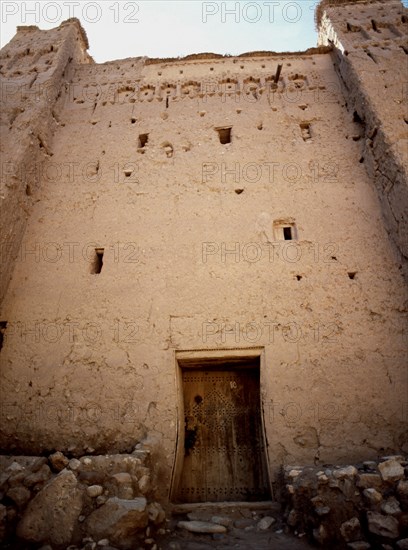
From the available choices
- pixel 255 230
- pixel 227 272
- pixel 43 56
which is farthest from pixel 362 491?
pixel 43 56

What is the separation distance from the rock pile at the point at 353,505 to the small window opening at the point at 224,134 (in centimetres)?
561

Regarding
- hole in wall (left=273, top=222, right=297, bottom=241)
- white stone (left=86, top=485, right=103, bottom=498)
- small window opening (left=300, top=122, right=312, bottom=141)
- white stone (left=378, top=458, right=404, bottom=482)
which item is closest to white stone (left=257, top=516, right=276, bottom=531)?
white stone (left=378, top=458, right=404, bottom=482)

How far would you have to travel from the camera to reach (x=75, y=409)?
14.0ft

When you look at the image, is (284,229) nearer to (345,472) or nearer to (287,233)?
(287,233)

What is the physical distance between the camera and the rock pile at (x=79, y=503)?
9.78ft

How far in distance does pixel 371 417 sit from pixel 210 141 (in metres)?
5.15

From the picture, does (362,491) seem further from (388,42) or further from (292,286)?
(388,42)

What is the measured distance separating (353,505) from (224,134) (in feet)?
19.9

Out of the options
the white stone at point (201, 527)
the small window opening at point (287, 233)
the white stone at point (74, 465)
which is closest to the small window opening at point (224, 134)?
the small window opening at point (287, 233)

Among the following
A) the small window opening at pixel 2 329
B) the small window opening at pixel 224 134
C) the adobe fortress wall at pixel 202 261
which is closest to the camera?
the adobe fortress wall at pixel 202 261

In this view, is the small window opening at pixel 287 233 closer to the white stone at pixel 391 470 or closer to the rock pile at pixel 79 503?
the white stone at pixel 391 470

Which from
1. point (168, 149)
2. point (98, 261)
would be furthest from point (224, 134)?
point (98, 261)

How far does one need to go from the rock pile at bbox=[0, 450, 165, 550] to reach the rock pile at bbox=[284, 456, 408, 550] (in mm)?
1401

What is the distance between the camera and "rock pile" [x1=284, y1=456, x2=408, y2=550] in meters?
2.96
